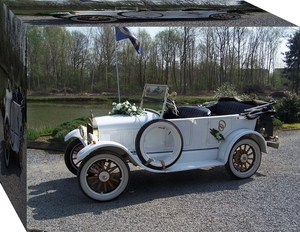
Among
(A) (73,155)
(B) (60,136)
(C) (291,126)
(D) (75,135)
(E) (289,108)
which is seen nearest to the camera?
(B) (60,136)

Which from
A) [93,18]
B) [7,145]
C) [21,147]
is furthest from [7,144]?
[93,18]

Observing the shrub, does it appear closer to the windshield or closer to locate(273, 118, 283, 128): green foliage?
the windshield

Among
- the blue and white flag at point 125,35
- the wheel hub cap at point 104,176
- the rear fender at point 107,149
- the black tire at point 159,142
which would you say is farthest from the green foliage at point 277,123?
the wheel hub cap at point 104,176

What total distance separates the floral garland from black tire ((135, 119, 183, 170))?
0.26m

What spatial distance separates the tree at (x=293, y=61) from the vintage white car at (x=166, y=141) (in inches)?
14.6

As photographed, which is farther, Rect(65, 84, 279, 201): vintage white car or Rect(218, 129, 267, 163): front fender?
Rect(218, 129, 267, 163): front fender

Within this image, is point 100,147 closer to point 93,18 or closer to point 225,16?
point 93,18

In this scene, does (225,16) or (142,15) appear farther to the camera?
(225,16)

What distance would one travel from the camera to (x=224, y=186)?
4469mm

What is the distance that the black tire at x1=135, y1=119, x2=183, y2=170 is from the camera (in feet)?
14.1

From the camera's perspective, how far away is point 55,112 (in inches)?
151

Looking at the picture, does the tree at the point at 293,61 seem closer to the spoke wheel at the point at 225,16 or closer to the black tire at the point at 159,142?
the spoke wheel at the point at 225,16

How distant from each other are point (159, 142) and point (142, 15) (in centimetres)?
153

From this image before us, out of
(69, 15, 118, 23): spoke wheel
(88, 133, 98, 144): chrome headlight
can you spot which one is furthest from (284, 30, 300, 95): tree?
(88, 133, 98, 144): chrome headlight
